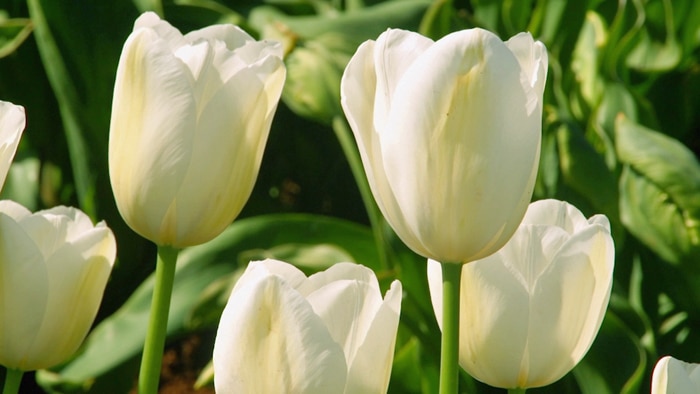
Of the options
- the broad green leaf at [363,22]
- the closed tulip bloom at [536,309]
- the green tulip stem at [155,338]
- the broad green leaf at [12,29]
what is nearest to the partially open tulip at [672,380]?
the closed tulip bloom at [536,309]

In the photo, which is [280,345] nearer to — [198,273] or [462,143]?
[462,143]

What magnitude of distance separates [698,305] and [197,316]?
23.3 inches

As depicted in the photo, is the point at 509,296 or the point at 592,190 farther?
the point at 592,190

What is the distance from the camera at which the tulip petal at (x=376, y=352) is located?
22.9 inches

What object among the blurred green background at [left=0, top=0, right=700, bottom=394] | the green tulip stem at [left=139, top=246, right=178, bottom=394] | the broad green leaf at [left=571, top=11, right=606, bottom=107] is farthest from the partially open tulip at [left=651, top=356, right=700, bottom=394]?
the broad green leaf at [left=571, top=11, right=606, bottom=107]

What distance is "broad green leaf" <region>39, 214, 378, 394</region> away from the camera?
1.34 meters

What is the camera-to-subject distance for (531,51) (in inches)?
24.4

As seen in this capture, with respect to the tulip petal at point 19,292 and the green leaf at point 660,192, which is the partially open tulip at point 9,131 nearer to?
the tulip petal at point 19,292

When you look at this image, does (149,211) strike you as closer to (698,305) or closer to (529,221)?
(529,221)

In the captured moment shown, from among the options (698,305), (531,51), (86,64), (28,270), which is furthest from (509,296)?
(86,64)

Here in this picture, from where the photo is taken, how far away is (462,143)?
574mm

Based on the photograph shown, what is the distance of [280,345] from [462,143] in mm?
135

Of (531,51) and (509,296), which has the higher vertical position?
(531,51)

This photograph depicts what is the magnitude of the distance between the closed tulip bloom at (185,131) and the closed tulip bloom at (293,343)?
0.32 ft
